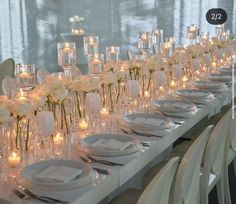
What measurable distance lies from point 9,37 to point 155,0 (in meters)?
3.69

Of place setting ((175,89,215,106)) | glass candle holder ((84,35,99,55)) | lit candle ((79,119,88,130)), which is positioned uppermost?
glass candle holder ((84,35,99,55))

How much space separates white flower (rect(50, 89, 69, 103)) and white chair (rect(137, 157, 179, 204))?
0.73 metres

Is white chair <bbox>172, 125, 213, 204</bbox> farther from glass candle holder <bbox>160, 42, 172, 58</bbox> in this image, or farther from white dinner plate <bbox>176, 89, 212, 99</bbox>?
glass candle holder <bbox>160, 42, 172, 58</bbox>

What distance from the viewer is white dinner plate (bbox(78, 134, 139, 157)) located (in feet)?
6.60

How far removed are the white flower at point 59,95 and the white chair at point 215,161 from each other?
81 cm

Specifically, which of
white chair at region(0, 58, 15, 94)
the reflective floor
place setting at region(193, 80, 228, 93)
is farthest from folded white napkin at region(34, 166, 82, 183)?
the reflective floor

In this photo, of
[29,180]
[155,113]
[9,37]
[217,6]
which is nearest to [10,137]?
[29,180]

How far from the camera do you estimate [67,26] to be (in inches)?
424

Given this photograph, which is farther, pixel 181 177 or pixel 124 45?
pixel 124 45

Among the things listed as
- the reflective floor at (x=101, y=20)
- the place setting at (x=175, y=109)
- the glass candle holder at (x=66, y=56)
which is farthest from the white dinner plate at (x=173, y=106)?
the reflective floor at (x=101, y=20)

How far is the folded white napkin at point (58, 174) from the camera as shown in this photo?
1691 millimetres

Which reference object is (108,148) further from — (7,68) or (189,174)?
(7,68)

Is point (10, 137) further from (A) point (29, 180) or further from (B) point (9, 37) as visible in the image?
(B) point (9, 37)

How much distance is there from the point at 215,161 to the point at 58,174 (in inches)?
51.2
